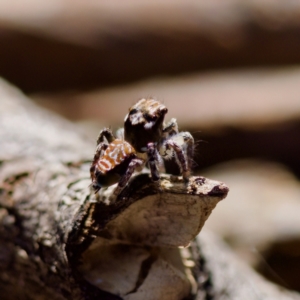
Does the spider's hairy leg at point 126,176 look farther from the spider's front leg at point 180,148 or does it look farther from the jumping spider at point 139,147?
the spider's front leg at point 180,148

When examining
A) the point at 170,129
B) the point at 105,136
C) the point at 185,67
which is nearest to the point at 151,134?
the point at 170,129

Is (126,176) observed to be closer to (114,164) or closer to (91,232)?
(114,164)

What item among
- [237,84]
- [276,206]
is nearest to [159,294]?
[276,206]

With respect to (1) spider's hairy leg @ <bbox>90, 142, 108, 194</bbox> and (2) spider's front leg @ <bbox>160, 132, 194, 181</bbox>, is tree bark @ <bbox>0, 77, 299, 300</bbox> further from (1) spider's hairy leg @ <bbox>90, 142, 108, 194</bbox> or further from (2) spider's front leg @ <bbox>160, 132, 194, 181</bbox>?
(2) spider's front leg @ <bbox>160, 132, 194, 181</bbox>

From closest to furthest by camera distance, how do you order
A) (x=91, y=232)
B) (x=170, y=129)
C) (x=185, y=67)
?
(x=91, y=232) → (x=170, y=129) → (x=185, y=67)

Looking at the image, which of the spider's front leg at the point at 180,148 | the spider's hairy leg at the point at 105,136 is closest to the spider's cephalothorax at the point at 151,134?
the spider's front leg at the point at 180,148

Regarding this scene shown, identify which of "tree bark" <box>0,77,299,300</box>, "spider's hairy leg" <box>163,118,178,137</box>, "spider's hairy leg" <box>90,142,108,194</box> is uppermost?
"spider's hairy leg" <box>163,118,178,137</box>

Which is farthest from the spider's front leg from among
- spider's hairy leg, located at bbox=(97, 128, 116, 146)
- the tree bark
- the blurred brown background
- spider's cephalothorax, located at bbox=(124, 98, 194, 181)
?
the blurred brown background
